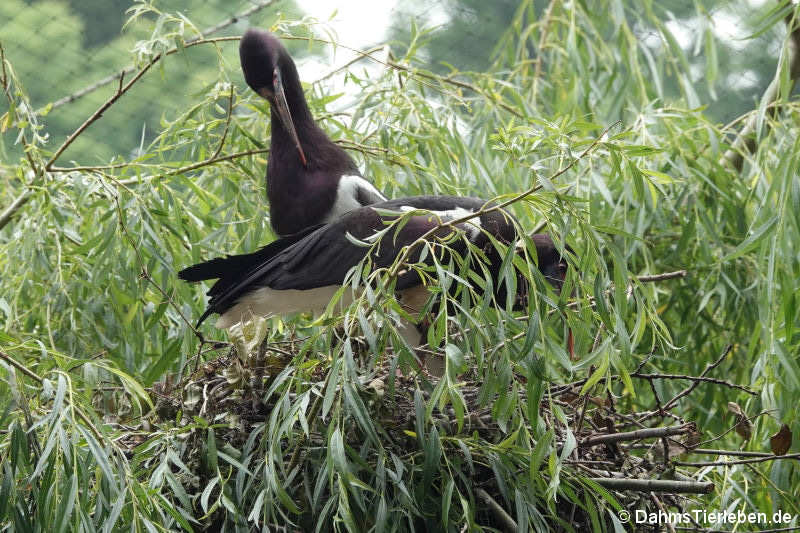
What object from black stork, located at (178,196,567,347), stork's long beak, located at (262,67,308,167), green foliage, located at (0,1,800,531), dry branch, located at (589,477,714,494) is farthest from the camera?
stork's long beak, located at (262,67,308,167)

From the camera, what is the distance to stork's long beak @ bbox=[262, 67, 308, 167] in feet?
7.61

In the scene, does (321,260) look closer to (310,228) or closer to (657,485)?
(310,228)

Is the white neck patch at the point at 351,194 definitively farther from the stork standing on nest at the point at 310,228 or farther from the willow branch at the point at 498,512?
the willow branch at the point at 498,512

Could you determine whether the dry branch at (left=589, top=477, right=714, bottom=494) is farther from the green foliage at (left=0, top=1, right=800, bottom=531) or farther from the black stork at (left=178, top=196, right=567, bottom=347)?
the black stork at (left=178, top=196, right=567, bottom=347)

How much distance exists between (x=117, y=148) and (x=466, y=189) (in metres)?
2.14

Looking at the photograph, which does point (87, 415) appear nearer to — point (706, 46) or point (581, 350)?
point (581, 350)

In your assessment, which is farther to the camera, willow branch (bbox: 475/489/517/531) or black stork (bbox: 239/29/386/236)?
black stork (bbox: 239/29/386/236)

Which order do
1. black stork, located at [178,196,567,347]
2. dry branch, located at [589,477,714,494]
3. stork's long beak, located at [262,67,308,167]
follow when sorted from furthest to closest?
1. stork's long beak, located at [262,67,308,167]
2. black stork, located at [178,196,567,347]
3. dry branch, located at [589,477,714,494]

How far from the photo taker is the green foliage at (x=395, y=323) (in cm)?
143

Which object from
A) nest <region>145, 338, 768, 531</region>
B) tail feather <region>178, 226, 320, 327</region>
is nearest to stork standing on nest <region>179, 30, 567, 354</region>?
Result: tail feather <region>178, 226, 320, 327</region>

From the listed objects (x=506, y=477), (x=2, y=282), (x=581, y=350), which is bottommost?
(x=506, y=477)

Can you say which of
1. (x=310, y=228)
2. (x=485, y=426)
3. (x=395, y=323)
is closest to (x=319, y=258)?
(x=310, y=228)

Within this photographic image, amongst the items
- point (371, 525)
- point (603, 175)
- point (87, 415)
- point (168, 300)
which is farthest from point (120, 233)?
point (603, 175)

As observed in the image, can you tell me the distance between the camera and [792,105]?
2.61m
